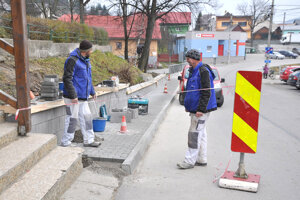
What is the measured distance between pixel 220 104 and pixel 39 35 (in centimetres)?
772

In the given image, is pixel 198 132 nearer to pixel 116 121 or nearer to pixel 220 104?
pixel 116 121

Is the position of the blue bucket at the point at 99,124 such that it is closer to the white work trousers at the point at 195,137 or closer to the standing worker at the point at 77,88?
the standing worker at the point at 77,88

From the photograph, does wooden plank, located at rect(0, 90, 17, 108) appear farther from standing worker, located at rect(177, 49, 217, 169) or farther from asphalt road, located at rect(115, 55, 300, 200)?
standing worker, located at rect(177, 49, 217, 169)

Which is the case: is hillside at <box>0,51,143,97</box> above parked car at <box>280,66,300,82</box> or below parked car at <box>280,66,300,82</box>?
above

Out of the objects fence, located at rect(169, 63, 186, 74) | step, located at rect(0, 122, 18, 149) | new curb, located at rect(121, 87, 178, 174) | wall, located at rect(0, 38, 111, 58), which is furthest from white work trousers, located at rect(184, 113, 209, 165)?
fence, located at rect(169, 63, 186, 74)

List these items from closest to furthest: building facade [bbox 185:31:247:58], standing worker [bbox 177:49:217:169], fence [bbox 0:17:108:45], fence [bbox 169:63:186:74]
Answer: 1. standing worker [bbox 177:49:217:169]
2. fence [bbox 0:17:108:45]
3. fence [bbox 169:63:186:74]
4. building facade [bbox 185:31:247:58]

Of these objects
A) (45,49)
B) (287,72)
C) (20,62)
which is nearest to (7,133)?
(20,62)

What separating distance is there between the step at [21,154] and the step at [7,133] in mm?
72

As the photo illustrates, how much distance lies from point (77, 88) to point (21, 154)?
2.05 m

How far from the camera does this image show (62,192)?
3.94 m

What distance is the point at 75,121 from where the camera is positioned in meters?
5.82

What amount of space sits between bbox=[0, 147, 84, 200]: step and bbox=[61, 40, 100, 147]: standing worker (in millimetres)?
1077

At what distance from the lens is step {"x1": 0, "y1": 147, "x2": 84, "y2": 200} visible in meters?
3.33

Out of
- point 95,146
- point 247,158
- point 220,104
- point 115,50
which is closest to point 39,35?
point 95,146
